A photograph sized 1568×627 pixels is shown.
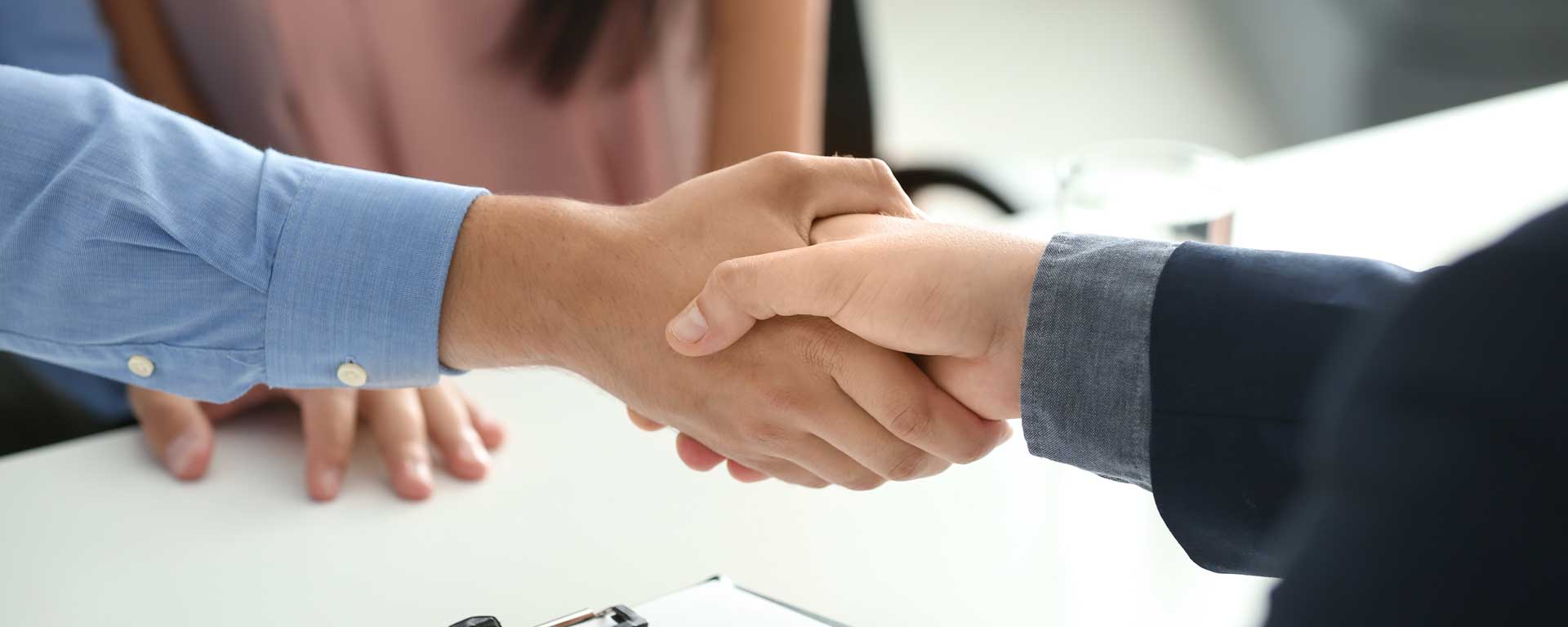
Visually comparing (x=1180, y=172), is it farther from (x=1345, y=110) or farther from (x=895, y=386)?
(x=1345, y=110)

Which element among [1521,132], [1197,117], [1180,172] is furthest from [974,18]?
[1180,172]

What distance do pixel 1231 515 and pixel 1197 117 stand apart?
3501mm

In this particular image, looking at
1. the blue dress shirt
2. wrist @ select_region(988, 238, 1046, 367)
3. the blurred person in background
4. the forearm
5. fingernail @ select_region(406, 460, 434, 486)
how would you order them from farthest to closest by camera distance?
the forearm → the blurred person in background → the blue dress shirt → fingernail @ select_region(406, 460, 434, 486) → wrist @ select_region(988, 238, 1046, 367)

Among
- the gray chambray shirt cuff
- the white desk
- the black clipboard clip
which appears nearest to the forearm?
the white desk

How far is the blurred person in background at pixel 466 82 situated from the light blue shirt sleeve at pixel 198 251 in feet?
1.29

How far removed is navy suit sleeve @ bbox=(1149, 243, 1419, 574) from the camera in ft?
1.96

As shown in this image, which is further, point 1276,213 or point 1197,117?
point 1197,117

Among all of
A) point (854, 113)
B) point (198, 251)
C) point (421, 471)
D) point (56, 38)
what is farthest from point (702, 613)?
point (854, 113)

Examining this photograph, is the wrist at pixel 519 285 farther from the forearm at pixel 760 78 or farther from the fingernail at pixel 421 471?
the forearm at pixel 760 78

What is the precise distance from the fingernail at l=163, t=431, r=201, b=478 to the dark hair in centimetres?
61

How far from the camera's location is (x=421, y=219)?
80 cm

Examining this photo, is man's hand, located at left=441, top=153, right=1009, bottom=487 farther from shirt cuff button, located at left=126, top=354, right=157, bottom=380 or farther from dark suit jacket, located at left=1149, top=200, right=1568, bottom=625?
dark suit jacket, located at left=1149, top=200, right=1568, bottom=625

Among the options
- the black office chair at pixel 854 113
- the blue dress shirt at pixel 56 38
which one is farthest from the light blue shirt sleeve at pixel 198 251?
the black office chair at pixel 854 113

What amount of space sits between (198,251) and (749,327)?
0.33 m
